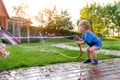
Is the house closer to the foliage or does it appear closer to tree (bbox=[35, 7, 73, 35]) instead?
tree (bbox=[35, 7, 73, 35])

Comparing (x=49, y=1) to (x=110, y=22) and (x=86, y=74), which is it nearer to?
(x=110, y=22)

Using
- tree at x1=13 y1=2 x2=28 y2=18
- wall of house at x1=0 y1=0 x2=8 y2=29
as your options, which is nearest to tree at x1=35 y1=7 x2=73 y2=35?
tree at x1=13 y1=2 x2=28 y2=18

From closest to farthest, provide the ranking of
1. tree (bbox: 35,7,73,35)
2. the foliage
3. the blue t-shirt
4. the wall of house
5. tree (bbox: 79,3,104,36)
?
1. the blue t-shirt
2. the wall of house
3. tree (bbox: 35,7,73,35)
4. tree (bbox: 79,3,104,36)
5. the foliage

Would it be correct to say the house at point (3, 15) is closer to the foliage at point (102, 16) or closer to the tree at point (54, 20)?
the tree at point (54, 20)

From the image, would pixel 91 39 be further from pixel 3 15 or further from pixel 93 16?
pixel 93 16

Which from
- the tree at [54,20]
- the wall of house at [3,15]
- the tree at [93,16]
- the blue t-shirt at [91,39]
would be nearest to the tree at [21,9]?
the tree at [54,20]

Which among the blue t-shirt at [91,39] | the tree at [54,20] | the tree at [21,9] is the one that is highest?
the tree at [21,9]

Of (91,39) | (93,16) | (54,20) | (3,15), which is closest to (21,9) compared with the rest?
(54,20)

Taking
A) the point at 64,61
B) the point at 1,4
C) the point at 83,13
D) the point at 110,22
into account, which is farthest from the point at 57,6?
the point at 64,61

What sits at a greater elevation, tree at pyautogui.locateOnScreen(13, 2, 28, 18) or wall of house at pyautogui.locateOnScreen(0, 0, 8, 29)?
tree at pyautogui.locateOnScreen(13, 2, 28, 18)

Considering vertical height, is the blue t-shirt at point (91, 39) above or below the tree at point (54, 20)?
below

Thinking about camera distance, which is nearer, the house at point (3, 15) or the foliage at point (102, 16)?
the house at point (3, 15)

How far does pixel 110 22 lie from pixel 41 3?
9133 millimetres

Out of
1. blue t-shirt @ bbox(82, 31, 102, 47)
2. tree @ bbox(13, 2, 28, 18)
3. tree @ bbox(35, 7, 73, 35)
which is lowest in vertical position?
blue t-shirt @ bbox(82, 31, 102, 47)
